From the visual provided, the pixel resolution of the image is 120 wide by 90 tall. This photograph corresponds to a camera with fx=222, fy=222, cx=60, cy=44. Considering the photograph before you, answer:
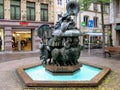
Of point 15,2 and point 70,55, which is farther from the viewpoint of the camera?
point 15,2

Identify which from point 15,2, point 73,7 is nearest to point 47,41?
point 73,7

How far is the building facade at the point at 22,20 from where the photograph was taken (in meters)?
25.5

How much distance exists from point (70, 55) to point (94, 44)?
22984mm

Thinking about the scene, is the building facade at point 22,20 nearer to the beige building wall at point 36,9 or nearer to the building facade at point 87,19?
the beige building wall at point 36,9

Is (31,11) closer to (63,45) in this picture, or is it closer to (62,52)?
(63,45)

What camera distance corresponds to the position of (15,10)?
2628cm

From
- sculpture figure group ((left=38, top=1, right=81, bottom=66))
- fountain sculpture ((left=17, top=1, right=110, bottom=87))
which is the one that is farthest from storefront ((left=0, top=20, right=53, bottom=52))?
sculpture figure group ((left=38, top=1, right=81, bottom=66))

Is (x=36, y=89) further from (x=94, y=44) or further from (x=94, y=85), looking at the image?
(x=94, y=44)

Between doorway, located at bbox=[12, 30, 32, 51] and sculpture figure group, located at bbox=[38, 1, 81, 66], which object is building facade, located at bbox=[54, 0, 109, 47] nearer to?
doorway, located at bbox=[12, 30, 32, 51]

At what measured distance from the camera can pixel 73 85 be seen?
791 cm

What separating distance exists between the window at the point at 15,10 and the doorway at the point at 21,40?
1801mm

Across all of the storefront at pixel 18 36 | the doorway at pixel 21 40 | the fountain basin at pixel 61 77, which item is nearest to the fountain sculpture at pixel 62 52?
the fountain basin at pixel 61 77

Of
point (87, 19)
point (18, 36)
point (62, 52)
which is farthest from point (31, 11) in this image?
point (62, 52)

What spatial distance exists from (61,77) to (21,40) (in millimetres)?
19140
